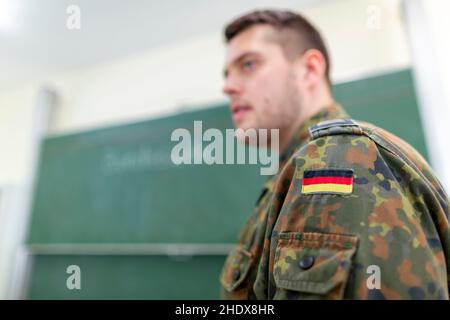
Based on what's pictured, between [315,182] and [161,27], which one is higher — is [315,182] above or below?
below

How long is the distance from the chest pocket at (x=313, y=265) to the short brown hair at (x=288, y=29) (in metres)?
0.54

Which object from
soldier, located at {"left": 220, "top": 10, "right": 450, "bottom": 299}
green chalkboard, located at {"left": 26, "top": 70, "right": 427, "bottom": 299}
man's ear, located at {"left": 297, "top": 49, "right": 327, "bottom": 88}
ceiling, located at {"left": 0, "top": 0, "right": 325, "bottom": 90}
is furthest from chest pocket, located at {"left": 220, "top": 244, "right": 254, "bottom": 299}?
ceiling, located at {"left": 0, "top": 0, "right": 325, "bottom": 90}

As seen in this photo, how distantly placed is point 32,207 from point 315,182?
1.89 metres

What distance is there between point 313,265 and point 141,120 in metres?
1.41

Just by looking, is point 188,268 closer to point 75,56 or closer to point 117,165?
point 117,165

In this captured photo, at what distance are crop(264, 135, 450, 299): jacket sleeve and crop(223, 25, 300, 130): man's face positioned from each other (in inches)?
12.4

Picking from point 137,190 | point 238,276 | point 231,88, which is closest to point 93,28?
point 137,190

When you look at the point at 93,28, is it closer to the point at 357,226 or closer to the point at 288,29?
the point at 288,29

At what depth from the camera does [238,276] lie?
520 millimetres

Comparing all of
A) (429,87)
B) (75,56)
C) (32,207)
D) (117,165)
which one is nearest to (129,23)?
(75,56)

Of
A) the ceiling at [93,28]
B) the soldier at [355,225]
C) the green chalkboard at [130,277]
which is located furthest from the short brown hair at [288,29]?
the green chalkboard at [130,277]

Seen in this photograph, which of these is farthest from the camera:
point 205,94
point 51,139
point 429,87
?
point 51,139
